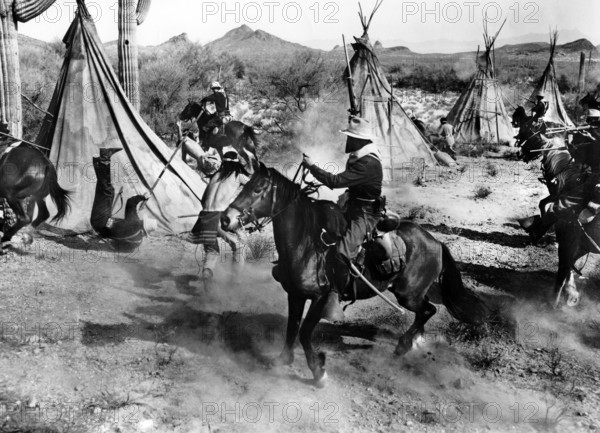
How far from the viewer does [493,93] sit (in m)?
22.8

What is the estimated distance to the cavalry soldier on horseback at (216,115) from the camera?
38.9ft

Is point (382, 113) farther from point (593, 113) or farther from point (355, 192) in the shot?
point (355, 192)

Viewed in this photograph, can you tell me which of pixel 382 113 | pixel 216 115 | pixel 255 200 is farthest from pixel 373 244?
pixel 382 113

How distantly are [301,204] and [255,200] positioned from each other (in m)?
0.46

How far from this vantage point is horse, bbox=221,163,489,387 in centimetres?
541

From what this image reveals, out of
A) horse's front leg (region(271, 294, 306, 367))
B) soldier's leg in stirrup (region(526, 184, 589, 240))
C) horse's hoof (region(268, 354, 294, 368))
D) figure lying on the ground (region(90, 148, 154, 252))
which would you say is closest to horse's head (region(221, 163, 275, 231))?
horse's front leg (region(271, 294, 306, 367))

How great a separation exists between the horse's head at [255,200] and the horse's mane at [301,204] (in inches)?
2.8

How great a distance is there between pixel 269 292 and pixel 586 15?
29.0m

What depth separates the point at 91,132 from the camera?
34.2ft

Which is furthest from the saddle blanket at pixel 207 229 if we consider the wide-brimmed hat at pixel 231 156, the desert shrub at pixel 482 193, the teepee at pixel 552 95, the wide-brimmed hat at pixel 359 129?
the teepee at pixel 552 95

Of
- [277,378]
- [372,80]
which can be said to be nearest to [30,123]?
[372,80]

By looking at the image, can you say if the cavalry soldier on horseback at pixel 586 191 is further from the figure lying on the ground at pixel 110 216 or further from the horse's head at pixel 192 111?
the horse's head at pixel 192 111

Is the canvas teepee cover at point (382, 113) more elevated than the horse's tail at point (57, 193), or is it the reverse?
the canvas teepee cover at point (382, 113)

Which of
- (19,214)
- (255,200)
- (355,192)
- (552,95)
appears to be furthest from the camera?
(552,95)
